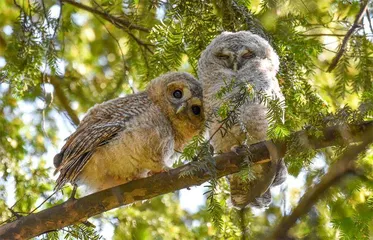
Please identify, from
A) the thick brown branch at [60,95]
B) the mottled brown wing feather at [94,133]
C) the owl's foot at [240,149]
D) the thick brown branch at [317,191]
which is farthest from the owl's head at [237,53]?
the thick brown branch at [60,95]

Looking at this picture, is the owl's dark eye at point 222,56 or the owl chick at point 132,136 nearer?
the owl chick at point 132,136

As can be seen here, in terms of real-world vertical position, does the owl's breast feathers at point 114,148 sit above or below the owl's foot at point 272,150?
above

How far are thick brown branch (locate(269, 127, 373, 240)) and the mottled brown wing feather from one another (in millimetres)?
1737

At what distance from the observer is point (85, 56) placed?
5.51 meters

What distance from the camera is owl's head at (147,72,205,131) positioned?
9.86 feet

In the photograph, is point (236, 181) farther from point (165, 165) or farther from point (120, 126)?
point (120, 126)

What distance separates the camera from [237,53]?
3021mm

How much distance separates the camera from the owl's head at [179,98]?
301cm

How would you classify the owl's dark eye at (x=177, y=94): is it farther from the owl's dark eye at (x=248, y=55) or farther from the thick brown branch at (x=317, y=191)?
the thick brown branch at (x=317, y=191)

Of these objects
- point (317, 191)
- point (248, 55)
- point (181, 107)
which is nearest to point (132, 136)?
point (181, 107)

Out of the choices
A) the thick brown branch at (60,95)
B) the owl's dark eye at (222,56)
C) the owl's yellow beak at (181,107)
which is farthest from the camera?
the thick brown branch at (60,95)

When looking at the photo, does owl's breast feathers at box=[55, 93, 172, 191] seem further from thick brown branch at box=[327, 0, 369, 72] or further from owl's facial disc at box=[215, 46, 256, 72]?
thick brown branch at box=[327, 0, 369, 72]

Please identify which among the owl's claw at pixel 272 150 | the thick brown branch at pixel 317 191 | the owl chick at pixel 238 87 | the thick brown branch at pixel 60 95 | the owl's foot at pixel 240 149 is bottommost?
the thick brown branch at pixel 317 191

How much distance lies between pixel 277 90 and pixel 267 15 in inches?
20.1
